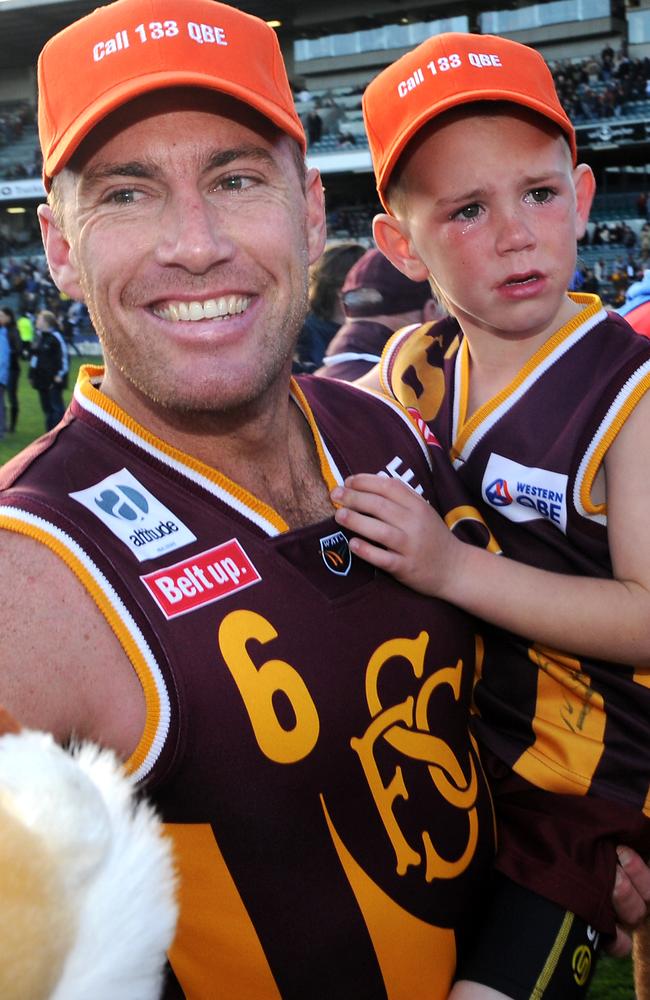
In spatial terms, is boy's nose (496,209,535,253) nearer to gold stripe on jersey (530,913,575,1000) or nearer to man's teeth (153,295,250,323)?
man's teeth (153,295,250,323)

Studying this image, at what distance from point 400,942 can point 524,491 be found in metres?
0.84

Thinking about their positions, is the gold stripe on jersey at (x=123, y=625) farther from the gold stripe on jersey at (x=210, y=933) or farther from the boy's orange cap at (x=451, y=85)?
the boy's orange cap at (x=451, y=85)

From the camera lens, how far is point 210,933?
1.44 metres

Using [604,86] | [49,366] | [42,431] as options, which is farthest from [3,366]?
[604,86]

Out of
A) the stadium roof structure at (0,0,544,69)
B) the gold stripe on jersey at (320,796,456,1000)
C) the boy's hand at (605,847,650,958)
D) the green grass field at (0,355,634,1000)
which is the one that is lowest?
the green grass field at (0,355,634,1000)

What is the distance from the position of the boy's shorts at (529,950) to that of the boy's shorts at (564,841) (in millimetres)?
22

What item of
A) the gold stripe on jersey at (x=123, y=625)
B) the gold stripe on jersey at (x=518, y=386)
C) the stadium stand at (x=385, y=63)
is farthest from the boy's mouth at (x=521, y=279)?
the stadium stand at (x=385, y=63)

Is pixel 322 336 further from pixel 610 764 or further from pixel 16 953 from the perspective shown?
pixel 16 953

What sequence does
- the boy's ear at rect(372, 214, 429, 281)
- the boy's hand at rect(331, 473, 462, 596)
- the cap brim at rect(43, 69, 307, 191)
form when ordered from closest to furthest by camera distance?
the cap brim at rect(43, 69, 307, 191) < the boy's hand at rect(331, 473, 462, 596) < the boy's ear at rect(372, 214, 429, 281)

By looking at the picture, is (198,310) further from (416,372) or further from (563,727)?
(563,727)

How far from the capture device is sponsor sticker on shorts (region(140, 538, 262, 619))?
55.3 inches

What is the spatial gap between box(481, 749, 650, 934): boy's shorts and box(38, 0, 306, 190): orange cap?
51.4 inches

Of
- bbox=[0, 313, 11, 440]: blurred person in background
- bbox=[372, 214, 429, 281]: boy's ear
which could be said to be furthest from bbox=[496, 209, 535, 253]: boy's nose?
bbox=[0, 313, 11, 440]: blurred person in background

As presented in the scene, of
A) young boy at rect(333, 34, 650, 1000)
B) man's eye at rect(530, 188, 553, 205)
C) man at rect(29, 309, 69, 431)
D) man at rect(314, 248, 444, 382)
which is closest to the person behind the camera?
young boy at rect(333, 34, 650, 1000)
